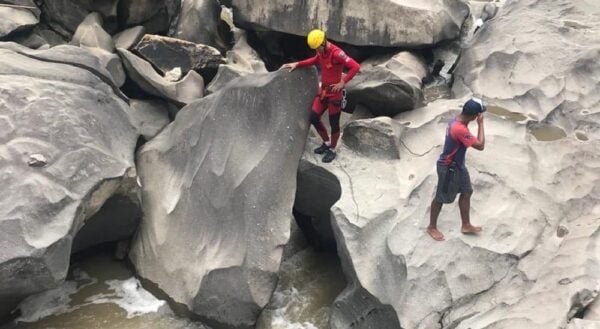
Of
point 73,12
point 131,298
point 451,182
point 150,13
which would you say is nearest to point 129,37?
point 150,13

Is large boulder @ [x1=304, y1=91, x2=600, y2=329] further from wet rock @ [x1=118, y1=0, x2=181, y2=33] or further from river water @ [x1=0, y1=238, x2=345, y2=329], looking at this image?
wet rock @ [x1=118, y1=0, x2=181, y2=33]

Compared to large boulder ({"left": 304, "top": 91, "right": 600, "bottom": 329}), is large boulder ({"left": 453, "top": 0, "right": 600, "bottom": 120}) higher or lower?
higher

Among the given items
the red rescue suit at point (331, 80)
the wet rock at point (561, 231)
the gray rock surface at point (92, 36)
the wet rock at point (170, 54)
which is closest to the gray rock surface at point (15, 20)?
the gray rock surface at point (92, 36)

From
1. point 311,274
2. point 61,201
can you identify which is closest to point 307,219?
point 311,274

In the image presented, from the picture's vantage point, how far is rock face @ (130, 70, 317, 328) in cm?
594

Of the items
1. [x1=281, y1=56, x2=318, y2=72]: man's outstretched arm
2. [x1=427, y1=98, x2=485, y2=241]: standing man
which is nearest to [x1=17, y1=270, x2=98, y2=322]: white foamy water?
[x1=281, y1=56, x2=318, y2=72]: man's outstretched arm

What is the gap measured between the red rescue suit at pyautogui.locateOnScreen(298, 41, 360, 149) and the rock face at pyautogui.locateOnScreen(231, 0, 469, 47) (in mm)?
2134

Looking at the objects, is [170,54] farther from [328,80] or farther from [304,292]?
[304,292]

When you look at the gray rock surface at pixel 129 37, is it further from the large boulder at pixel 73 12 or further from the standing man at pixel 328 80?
the standing man at pixel 328 80

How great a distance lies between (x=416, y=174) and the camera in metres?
6.23

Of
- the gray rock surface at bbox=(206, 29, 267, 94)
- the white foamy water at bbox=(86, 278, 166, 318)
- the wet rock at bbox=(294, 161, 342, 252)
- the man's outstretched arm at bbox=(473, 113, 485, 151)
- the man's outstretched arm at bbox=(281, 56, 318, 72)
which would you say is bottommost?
the white foamy water at bbox=(86, 278, 166, 318)

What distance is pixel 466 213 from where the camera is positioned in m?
5.42

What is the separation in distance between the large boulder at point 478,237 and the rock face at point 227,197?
0.51 meters

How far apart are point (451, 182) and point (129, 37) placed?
507 cm
